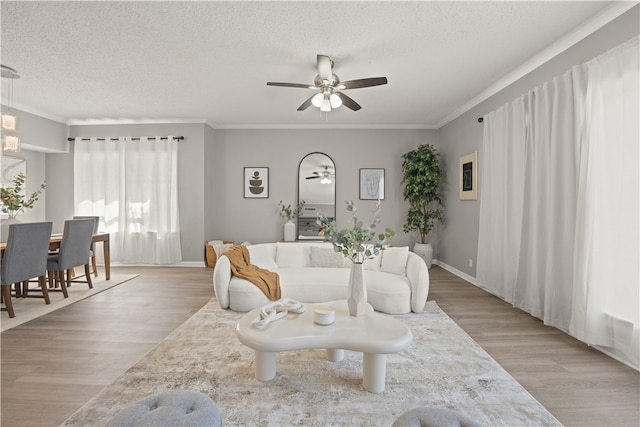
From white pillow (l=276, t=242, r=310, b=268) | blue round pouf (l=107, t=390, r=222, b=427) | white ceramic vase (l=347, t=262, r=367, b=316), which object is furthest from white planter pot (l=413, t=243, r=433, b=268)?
blue round pouf (l=107, t=390, r=222, b=427)

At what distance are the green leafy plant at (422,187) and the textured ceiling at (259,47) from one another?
1064mm

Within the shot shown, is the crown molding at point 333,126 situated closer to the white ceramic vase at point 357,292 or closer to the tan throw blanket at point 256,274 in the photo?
the tan throw blanket at point 256,274

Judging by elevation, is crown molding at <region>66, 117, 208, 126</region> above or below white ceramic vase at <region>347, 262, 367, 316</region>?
above

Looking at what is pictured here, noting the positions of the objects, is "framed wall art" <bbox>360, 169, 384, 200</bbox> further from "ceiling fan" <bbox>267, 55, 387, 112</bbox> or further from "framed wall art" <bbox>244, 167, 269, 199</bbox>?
"ceiling fan" <bbox>267, 55, 387, 112</bbox>

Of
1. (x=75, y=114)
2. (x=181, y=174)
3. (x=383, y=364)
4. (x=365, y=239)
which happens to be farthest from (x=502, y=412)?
(x=75, y=114)

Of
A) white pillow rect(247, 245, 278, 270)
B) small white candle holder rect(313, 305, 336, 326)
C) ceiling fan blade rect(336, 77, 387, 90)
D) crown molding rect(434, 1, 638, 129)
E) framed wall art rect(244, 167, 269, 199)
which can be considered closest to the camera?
small white candle holder rect(313, 305, 336, 326)

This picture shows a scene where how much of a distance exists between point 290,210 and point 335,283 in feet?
9.48

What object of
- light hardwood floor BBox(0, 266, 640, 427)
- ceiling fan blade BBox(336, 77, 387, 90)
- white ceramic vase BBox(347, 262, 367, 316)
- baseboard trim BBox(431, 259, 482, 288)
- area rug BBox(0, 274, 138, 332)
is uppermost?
ceiling fan blade BBox(336, 77, 387, 90)

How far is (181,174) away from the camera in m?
6.03

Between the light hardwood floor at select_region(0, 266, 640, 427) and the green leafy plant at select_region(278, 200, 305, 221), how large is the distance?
2.48m

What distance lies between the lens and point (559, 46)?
3.08 meters

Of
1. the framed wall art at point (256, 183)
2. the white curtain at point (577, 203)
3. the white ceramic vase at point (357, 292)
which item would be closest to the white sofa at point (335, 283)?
the white curtain at point (577, 203)

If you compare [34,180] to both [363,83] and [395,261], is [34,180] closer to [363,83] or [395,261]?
[363,83]

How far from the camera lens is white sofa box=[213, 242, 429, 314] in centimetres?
352
